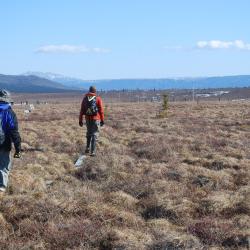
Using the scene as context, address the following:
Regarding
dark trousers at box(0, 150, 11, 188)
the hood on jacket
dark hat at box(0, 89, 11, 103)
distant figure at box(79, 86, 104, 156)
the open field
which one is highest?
dark hat at box(0, 89, 11, 103)

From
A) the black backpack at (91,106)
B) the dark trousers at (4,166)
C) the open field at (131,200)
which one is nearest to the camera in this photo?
the open field at (131,200)

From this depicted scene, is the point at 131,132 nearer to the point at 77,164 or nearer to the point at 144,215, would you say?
the point at 77,164

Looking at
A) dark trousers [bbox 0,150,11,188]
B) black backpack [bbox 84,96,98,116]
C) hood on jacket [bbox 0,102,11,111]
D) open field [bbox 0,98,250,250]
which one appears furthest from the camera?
black backpack [bbox 84,96,98,116]

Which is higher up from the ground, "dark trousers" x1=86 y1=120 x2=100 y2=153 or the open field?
"dark trousers" x1=86 y1=120 x2=100 y2=153

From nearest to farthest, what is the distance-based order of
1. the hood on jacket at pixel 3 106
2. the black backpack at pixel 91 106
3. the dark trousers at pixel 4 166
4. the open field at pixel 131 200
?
the open field at pixel 131 200 → the hood on jacket at pixel 3 106 → the dark trousers at pixel 4 166 → the black backpack at pixel 91 106

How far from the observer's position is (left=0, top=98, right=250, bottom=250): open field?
7633mm

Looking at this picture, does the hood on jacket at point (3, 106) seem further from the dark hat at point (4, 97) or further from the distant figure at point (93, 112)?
the distant figure at point (93, 112)

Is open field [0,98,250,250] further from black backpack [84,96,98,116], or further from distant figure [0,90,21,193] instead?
black backpack [84,96,98,116]

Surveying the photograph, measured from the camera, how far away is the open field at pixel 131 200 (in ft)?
25.0

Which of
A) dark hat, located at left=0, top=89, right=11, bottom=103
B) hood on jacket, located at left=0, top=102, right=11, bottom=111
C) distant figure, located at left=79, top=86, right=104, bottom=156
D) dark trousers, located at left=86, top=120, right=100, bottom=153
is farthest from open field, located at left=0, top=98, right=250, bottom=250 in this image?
dark hat, located at left=0, top=89, right=11, bottom=103

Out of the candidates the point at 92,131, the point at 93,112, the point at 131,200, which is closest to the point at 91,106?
the point at 93,112

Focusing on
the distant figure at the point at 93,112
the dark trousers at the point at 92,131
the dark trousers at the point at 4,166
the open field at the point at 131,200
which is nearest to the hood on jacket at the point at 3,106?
the dark trousers at the point at 4,166

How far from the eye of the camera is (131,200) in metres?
9.80

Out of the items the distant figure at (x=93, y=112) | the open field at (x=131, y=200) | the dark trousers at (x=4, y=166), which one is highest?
the distant figure at (x=93, y=112)
